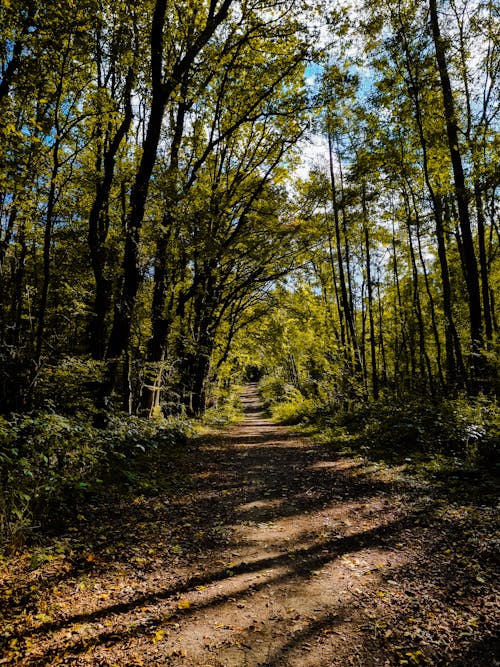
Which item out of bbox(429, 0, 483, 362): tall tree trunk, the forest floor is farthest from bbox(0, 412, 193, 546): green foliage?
bbox(429, 0, 483, 362): tall tree trunk

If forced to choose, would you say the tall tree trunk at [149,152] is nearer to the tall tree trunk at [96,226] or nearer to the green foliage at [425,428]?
the tall tree trunk at [96,226]

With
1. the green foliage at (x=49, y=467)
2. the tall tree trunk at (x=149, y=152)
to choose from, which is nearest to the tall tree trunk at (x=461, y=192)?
the tall tree trunk at (x=149, y=152)

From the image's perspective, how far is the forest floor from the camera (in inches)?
101

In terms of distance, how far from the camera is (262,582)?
3449 mm

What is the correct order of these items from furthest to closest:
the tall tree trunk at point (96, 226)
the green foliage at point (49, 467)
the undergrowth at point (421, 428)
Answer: the tall tree trunk at point (96, 226) < the undergrowth at point (421, 428) < the green foliage at point (49, 467)

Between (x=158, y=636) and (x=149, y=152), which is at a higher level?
(x=149, y=152)

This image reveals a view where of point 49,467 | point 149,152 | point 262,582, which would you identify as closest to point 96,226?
point 149,152

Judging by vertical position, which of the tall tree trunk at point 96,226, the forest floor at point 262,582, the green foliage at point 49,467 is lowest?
the forest floor at point 262,582

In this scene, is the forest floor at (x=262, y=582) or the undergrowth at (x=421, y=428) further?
the undergrowth at (x=421, y=428)

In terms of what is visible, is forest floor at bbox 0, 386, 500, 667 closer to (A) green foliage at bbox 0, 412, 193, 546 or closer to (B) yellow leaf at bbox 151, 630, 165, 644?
(B) yellow leaf at bbox 151, 630, 165, 644

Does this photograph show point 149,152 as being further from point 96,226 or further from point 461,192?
point 461,192

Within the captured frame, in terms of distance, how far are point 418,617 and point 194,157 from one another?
13.1 m

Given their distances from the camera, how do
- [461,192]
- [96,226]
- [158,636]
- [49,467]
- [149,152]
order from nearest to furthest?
1. [158,636]
2. [49,467]
3. [149,152]
4. [461,192]
5. [96,226]

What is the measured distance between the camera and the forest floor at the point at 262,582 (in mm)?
2561
